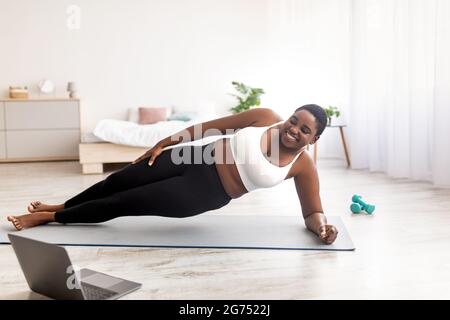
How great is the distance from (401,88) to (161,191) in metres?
2.77

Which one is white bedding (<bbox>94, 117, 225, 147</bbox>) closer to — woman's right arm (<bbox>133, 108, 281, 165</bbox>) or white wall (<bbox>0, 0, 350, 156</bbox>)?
white wall (<bbox>0, 0, 350, 156</bbox>)

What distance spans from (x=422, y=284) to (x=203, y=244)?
3.26 ft

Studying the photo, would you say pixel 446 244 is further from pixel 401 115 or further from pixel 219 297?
pixel 401 115

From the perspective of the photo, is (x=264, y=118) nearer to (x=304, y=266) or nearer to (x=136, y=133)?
(x=304, y=266)

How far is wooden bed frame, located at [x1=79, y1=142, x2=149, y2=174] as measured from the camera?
5117mm

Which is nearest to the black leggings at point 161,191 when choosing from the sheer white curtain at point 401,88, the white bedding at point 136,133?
the sheer white curtain at point 401,88

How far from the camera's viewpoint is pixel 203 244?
2.61 m

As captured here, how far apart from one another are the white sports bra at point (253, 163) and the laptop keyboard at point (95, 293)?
923 mm

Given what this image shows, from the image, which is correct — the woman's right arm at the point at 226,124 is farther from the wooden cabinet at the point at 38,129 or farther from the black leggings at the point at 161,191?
the wooden cabinet at the point at 38,129

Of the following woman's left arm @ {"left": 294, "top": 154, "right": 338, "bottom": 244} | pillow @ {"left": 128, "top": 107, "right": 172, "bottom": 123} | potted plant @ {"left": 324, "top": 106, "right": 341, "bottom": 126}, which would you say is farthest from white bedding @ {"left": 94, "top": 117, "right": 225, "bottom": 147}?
woman's left arm @ {"left": 294, "top": 154, "right": 338, "bottom": 244}

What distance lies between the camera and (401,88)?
4.62 m

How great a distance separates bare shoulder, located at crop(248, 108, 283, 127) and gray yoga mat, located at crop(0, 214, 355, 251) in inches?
22.0

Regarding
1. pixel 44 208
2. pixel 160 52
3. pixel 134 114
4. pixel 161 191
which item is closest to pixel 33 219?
pixel 44 208

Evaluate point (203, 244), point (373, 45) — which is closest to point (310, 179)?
point (203, 244)
